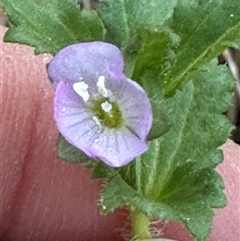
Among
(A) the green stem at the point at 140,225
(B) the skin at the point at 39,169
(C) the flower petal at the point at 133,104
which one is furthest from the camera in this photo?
(B) the skin at the point at 39,169

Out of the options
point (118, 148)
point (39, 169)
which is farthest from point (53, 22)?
point (39, 169)

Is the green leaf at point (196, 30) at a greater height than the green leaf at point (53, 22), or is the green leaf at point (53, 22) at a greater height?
the green leaf at point (196, 30)

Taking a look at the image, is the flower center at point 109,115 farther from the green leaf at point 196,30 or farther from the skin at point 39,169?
the skin at point 39,169

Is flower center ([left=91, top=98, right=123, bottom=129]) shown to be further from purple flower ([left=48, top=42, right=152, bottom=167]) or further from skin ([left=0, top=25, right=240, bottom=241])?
skin ([left=0, top=25, right=240, bottom=241])

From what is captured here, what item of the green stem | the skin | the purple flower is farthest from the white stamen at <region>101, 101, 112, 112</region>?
the skin

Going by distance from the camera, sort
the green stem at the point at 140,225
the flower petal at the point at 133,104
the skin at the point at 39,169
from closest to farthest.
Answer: the flower petal at the point at 133,104
the green stem at the point at 140,225
the skin at the point at 39,169

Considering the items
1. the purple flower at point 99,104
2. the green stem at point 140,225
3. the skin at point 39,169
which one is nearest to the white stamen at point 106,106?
the purple flower at point 99,104
